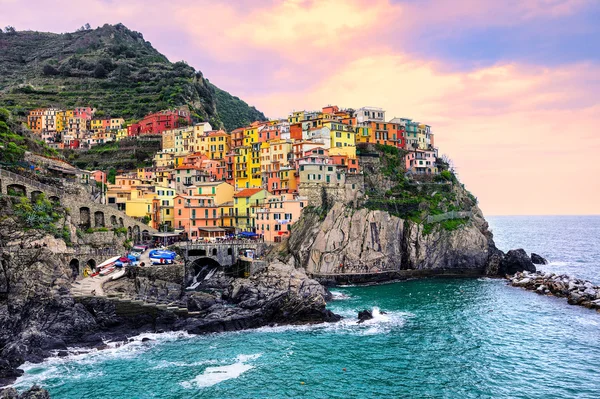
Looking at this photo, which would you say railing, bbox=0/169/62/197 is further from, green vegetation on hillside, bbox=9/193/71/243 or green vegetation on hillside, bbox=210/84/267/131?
green vegetation on hillside, bbox=210/84/267/131

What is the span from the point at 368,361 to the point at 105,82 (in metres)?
142

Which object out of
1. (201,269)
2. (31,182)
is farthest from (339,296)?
(31,182)

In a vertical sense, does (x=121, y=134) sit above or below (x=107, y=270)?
above

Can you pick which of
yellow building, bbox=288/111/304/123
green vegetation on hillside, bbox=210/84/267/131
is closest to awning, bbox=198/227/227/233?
yellow building, bbox=288/111/304/123

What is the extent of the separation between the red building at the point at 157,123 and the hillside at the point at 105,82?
9.86 meters

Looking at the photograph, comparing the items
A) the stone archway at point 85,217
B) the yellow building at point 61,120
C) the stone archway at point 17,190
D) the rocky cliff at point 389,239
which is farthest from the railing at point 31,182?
the yellow building at point 61,120

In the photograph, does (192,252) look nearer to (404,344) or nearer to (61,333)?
(61,333)

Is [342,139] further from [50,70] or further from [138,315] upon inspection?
[50,70]

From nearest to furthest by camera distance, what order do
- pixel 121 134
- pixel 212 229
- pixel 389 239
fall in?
pixel 389 239
pixel 212 229
pixel 121 134

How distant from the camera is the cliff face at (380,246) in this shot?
71375mm

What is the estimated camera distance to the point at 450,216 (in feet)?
266

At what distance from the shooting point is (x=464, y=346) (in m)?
42.1

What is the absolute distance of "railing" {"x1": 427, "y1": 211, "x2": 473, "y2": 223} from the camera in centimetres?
7943

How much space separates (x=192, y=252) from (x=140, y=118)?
76253 mm
